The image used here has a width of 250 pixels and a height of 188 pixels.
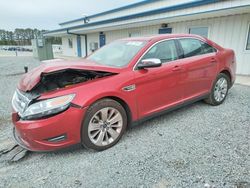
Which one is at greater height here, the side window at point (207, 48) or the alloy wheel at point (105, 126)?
the side window at point (207, 48)

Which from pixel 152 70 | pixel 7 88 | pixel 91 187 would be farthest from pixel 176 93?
pixel 7 88

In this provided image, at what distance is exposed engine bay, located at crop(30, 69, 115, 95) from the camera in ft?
8.17

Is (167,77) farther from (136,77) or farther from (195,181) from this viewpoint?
(195,181)

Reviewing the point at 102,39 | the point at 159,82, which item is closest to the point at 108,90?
the point at 159,82

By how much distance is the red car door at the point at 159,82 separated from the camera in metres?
2.89

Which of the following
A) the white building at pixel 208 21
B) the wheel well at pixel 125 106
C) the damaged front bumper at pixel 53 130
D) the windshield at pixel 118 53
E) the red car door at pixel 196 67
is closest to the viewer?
the damaged front bumper at pixel 53 130

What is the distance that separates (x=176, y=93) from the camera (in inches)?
132

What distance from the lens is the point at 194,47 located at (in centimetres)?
373

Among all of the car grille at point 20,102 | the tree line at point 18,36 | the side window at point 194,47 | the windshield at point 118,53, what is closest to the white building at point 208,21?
the side window at point 194,47

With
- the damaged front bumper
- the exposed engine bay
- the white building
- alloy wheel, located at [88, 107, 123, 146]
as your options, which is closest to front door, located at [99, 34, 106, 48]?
the white building

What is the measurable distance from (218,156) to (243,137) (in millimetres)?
768

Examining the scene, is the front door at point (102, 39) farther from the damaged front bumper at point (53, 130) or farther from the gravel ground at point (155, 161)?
the damaged front bumper at point (53, 130)

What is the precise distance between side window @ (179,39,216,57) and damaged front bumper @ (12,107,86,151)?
235 cm

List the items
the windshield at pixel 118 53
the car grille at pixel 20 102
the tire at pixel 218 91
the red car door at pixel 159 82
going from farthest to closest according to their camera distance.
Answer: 1. the tire at pixel 218 91
2. the windshield at pixel 118 53
3. the red car door at pixel 159 82
4. the car grille at pixel 20 102
